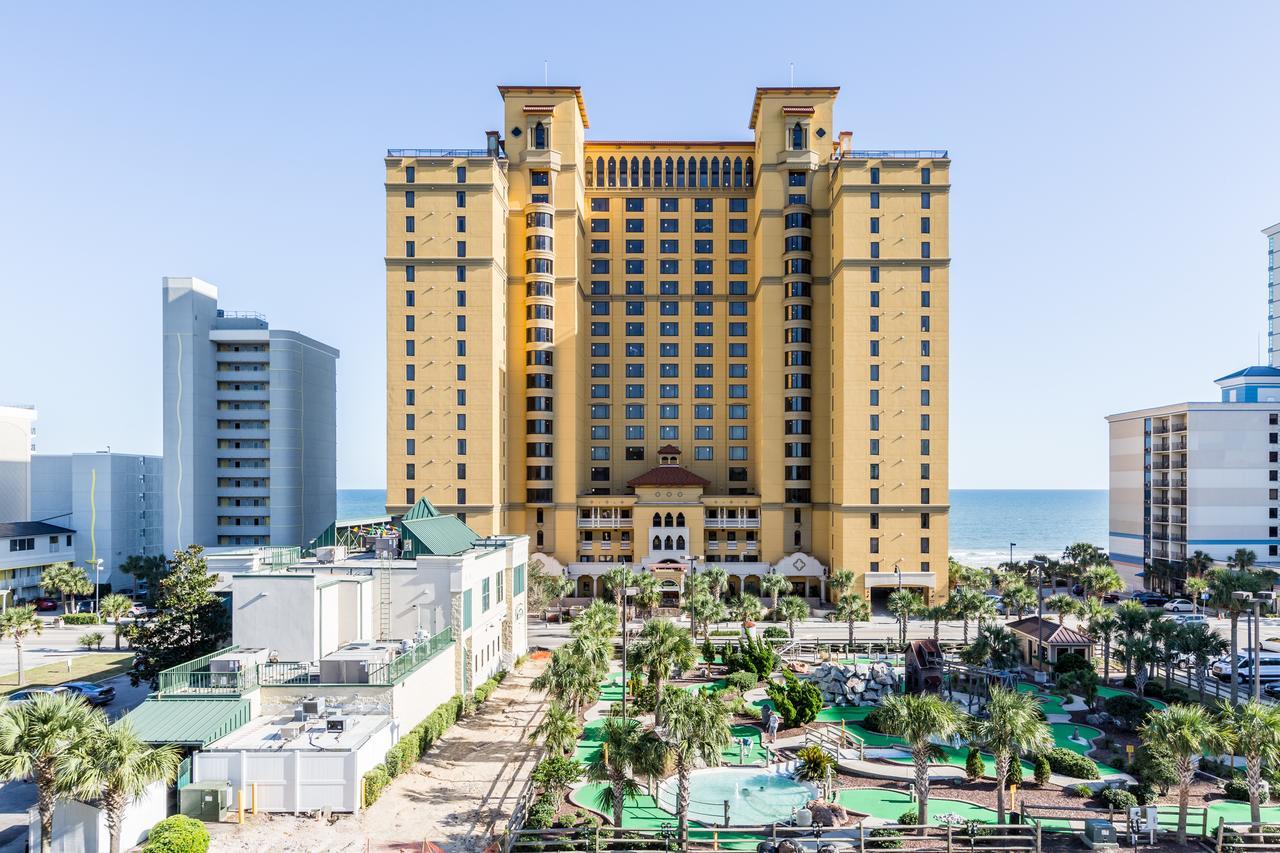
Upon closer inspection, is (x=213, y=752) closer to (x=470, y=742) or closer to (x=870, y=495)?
(x=470, y=742)

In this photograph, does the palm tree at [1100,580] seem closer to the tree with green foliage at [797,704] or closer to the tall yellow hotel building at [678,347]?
the tall yellow hotel building at [678,347]

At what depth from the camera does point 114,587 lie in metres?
96.6

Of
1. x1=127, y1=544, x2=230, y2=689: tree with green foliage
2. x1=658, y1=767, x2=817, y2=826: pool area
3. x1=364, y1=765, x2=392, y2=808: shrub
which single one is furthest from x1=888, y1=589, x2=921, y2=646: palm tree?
x1=127, y1=544, x2=230, y2=689: tree with green foliage

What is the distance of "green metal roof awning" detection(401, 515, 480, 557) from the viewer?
45.8m

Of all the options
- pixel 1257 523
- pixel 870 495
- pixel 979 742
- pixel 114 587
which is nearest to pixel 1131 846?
pixel 979 742

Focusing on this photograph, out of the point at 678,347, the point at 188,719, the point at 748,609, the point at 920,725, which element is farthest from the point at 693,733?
the point at 678,347

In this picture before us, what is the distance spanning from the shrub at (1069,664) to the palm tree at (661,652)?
26.3 metres

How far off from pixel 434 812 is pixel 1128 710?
3576 centimetres

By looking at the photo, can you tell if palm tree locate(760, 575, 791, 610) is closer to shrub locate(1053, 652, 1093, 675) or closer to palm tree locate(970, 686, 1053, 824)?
shrub locate(1053, 652, 1093, 675)

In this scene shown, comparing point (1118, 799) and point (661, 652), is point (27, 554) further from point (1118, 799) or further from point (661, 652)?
point (1118, 799)

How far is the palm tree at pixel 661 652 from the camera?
38.0 m

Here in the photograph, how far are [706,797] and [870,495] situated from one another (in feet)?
174

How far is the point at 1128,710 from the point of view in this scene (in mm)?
41594

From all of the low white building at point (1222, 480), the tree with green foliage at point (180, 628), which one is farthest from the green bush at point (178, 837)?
the low white building at point (1222, 480)
